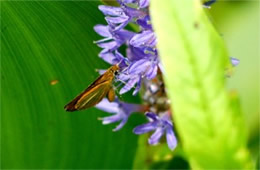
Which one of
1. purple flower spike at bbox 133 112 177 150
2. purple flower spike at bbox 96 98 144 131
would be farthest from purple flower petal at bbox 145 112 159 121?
purple flower spike at bbox 96 98 144 131

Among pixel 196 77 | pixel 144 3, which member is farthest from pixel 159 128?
pixel 196 77

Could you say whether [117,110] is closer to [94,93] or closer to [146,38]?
[94,93]

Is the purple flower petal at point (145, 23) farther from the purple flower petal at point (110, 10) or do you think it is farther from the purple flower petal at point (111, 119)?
the purple flower petal at point (111, 119)

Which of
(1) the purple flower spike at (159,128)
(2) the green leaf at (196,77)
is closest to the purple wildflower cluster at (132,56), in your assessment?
(1) the purple flower spike at (159,128)

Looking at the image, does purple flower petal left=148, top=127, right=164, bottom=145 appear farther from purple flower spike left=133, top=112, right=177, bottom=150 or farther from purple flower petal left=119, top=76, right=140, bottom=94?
purple flower petal left=119, top=76, right=140, bottom=94

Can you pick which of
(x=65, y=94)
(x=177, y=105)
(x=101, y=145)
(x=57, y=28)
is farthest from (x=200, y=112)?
(x=101, y=145)

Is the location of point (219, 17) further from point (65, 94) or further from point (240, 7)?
point (65, 94)
